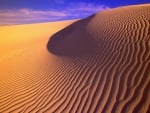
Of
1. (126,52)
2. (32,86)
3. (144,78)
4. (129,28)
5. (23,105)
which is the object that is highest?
(129,28)

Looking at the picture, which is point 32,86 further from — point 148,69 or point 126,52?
point 148,69

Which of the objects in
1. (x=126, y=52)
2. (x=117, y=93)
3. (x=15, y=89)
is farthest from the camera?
(x=15, y=89)

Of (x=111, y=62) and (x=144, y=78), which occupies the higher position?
(x=111, y=62)

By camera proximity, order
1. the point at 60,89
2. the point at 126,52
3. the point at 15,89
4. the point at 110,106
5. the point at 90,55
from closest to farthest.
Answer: the point at 110,106, the point at 60,89, the point at 126,52, the point at 15,89, the point at 90,55

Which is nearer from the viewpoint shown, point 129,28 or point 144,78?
point 144,78

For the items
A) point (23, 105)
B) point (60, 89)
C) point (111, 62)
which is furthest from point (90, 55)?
point (23, 105)

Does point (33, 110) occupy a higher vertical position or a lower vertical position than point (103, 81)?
lower

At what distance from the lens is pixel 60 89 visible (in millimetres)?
5332

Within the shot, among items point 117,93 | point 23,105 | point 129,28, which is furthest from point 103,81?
point 129,28

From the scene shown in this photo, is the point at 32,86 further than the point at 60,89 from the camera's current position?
Yes

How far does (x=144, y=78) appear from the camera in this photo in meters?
4.27

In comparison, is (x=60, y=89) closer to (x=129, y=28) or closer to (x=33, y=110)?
(x=33, y=110)

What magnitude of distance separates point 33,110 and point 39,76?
7.20 feet

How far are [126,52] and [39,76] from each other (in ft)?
10.8
